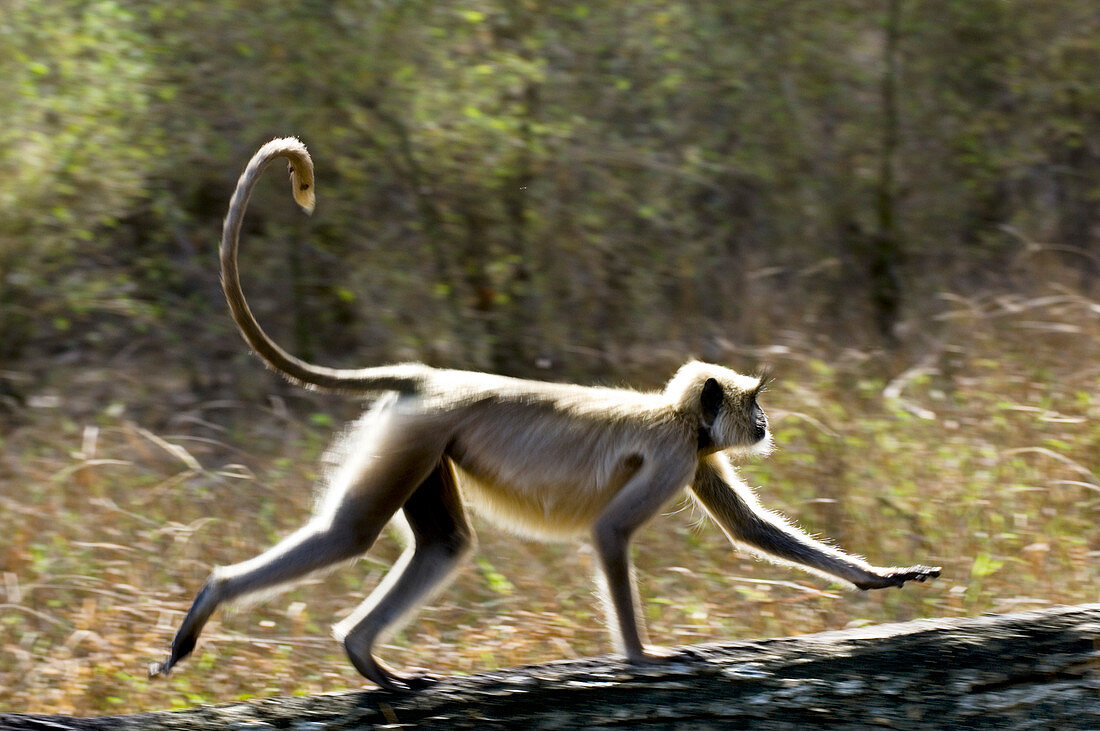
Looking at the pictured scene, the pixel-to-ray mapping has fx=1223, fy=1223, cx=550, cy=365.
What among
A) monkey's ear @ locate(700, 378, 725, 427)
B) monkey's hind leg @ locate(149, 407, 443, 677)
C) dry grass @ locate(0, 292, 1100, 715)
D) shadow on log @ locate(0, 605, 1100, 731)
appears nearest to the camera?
shadow on log @ locate(0, 605, 1100, 731)

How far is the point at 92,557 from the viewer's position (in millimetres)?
5734

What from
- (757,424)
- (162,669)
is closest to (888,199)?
(757,424)

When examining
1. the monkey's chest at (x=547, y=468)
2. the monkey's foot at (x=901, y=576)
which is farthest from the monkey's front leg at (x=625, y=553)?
the monkey's foot at (x=901, y=576)

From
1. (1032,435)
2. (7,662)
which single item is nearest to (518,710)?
(7,662)

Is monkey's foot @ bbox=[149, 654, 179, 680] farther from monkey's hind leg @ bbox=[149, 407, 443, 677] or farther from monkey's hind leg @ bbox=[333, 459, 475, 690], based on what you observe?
monkey's hind leg @ bbox=[333, 459, 475, 690]

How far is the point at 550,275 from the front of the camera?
9484 millimetres

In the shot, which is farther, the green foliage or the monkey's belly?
the green foliage

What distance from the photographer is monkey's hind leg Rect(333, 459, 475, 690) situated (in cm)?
375

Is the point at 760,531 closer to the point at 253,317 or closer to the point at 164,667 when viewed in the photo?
the point at 253,317

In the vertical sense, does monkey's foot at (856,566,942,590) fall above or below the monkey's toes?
above

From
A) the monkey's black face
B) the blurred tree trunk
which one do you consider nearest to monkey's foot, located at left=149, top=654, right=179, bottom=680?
the monkey's black face

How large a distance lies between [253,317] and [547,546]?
2572 mm

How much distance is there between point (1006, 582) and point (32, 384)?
21.3 feet

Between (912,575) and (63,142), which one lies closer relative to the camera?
(912,575)
